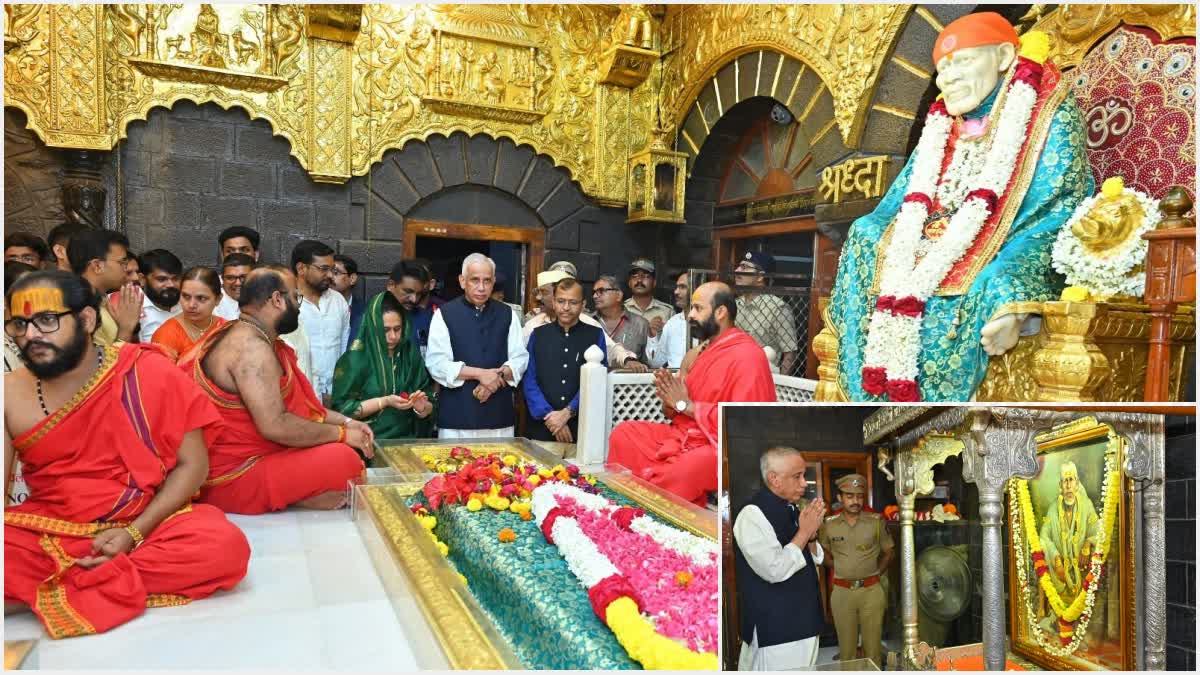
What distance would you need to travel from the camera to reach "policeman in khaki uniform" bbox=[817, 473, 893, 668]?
881mm

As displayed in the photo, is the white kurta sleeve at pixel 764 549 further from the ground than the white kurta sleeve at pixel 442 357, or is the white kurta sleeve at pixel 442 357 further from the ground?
the white kurta sleeve at pixel 442 357

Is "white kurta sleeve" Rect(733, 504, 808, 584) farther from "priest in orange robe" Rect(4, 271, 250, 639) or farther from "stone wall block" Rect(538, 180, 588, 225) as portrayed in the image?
"stone wall block" Rect(538, 180, 588, 225)

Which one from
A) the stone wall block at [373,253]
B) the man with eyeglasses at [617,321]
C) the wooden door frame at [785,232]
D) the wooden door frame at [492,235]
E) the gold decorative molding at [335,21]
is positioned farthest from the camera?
Result: the wooden door frame at [492,235]

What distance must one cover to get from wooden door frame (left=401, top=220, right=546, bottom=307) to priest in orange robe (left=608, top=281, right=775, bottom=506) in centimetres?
335

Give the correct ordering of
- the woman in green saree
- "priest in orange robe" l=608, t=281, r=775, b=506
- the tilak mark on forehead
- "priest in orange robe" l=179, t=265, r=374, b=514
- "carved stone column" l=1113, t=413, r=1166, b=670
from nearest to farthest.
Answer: "carved stone column" l=1113, t=413, r=1166, b=670 < the tilak mark on forehead < "priest in orange robe" l=179, t=265, r=374, b=514 < "priest in orange robe" l=608, t=281, r=775, b=506 < the woman in green saree

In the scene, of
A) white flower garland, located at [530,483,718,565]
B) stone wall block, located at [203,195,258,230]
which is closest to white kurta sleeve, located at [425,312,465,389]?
white flower garland, located at [530,483,718,565]

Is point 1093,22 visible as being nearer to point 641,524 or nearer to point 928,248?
point 928,248

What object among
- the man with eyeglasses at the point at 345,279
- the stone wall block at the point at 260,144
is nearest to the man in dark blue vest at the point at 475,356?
the man with eyeglasses at the point at 345,279

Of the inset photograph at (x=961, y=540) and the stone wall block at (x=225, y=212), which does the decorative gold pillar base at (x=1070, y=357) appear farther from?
the stone wall block at (x=225, y=212)

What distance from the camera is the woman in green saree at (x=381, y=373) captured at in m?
3.79

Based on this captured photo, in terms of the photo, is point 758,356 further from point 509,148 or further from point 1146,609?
point 509,148

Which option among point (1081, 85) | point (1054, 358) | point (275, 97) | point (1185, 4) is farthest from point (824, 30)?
point (275, 97)

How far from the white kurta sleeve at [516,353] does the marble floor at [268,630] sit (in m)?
1.72

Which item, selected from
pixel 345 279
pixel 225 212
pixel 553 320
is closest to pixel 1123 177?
pixel 553 320
